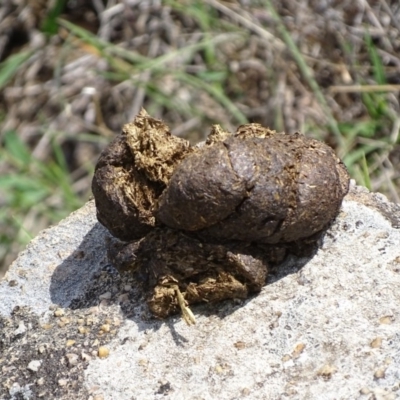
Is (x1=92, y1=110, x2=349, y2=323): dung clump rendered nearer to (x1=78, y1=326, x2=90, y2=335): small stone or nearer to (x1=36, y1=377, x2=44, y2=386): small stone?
(x1=78, y1=326, x2=90, y2=335): small stone

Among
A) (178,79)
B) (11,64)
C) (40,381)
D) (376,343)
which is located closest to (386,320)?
(376,343)

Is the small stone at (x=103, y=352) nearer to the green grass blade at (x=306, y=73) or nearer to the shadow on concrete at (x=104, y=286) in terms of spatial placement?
the shadow on concrete at (x=104, y=286)

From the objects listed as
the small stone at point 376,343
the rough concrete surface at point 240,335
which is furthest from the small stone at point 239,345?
the small stone at point 376,343

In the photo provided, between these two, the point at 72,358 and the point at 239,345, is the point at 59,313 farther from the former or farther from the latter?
the point at 239,345

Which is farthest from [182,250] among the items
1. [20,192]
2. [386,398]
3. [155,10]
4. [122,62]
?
[155,10]

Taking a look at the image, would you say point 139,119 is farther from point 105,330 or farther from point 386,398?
point 386,398

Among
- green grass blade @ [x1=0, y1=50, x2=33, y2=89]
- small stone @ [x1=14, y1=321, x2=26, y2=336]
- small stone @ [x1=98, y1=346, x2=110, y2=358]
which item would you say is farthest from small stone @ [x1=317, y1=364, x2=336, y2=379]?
green grass blade @ [x1=0, y1=50, x2=33, y2=89]
